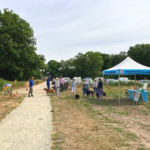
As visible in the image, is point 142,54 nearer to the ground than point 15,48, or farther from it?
farther from it

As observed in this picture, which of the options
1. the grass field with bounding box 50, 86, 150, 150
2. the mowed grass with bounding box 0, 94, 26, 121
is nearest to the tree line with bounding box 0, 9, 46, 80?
the mowed grass with bounding box 0, 94, 26, 121

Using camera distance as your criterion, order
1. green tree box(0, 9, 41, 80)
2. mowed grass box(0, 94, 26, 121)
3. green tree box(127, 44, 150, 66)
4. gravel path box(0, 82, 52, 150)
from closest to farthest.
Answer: gravel path box(0, 82, 52, 150)
mowed grass box(0, 94, 26, 121)
green tree box(0, 9, 41, 80)
green tree box(127, 44, 150, 66)

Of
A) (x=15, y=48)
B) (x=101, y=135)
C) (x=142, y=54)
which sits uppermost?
(x=142, y=54)

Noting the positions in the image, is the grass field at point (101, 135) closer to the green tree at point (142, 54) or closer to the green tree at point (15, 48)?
the green tree at point (15, 48)

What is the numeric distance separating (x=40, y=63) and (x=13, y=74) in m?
5.95

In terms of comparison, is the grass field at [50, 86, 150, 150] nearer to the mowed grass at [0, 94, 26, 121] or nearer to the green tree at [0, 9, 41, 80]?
the mowed grass at [0, 94, 26, 121]

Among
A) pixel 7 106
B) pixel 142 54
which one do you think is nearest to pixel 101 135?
pixel 7 106

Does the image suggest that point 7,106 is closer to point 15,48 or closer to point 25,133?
point 25,133

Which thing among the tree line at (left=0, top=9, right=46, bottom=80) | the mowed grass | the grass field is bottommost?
the grass field

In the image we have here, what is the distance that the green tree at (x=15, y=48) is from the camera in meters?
32.4

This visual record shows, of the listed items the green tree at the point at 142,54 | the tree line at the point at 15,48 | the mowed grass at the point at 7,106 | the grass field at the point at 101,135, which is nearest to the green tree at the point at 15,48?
the tree line at the point at 15,48

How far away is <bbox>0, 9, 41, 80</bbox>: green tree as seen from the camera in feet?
106

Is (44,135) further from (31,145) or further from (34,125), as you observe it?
(34,125)

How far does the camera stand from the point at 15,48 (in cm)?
3303
